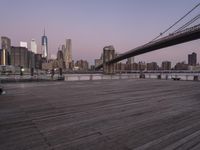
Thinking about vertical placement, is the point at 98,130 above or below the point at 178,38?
below

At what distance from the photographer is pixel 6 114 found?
4.91 metres

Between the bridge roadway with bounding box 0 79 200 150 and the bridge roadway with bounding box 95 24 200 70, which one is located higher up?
the bridge roadway with bounding box 95 24 200 70

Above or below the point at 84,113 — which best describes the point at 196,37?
above

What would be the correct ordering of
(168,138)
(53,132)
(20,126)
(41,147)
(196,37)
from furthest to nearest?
(196,37)
(20,126)
(53,132)
(168,138)
(41,147)

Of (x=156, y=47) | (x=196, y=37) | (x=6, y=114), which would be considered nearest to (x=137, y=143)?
(x=6, y=114)

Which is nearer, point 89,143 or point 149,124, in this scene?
point 89,143

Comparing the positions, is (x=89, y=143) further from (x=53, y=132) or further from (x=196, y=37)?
(x=196, y=37)

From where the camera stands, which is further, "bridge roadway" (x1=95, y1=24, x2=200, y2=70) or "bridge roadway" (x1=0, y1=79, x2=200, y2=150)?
"bridge roadway" (x1=95, y1=24, x2=200, y2=70)

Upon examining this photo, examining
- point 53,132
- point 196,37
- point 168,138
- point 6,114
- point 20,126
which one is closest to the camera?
point 168,138

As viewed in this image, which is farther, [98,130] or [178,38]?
[178,38]

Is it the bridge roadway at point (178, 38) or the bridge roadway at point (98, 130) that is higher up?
the bridge roadway at point (178, 38)

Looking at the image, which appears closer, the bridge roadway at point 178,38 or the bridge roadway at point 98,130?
the bridge roadway at point 98,130

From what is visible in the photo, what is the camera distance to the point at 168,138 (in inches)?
128

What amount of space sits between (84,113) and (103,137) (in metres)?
1.87
